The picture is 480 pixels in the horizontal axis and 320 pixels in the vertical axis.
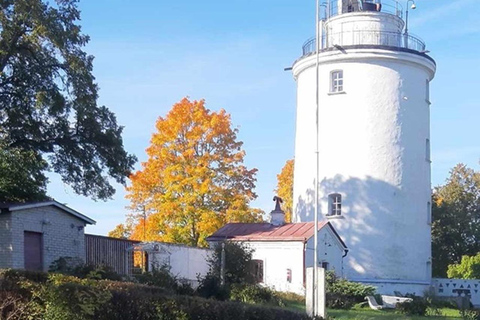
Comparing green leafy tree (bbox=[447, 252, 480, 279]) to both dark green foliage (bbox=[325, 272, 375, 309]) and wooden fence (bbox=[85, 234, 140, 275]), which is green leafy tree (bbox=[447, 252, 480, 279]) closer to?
dark green foliage (bbox=[325, 272, 375, 309])

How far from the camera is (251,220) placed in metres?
36.8

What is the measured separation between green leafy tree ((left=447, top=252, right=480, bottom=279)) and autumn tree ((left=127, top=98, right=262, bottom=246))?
11.3 meters

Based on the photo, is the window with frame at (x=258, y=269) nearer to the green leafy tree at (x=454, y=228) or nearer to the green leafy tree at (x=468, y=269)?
the green leafy tree at (x=468, y=269)

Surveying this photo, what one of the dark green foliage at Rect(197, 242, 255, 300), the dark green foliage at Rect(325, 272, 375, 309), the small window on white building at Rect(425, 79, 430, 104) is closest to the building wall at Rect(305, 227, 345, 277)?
the dark green foliage at Rect(325, 272, 375, 309)

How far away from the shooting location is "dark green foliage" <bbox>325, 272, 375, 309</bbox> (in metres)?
26.0

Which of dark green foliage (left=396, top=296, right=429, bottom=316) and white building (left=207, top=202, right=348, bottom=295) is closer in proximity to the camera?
dark green foliage (left=396, top=296, right=429, bottom=316)

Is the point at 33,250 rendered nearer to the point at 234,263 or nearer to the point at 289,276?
the point at 234,263

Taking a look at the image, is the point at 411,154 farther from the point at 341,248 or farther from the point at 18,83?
the point at 18,83

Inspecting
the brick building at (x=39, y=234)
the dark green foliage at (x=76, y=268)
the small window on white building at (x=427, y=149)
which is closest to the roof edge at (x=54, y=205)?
the brick building at (x=39, y=234)

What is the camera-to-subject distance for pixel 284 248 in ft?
99.3

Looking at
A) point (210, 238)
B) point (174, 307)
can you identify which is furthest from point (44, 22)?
point (174, 307)

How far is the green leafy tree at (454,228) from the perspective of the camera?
141 ft

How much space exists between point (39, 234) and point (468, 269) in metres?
24.7

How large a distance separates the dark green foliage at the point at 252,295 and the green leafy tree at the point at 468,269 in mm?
17827
